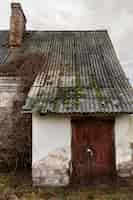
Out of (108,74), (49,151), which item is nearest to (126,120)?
(108,74)

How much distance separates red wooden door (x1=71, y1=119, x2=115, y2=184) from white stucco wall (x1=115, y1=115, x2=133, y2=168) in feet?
0.56

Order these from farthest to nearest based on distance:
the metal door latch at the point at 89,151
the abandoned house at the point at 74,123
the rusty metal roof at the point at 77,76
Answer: the metal door latch at the point at 89,151, the abandoned house at the point at 74,123, the rusty metal roof at the point at 77,76

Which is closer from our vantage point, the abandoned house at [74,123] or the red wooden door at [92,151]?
the abandoned house at [74,123]

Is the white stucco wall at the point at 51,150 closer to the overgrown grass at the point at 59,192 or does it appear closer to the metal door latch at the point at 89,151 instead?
the overgrown grass at the point at 59,192

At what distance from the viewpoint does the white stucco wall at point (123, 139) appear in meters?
6.82

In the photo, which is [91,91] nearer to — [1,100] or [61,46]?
[1,100]

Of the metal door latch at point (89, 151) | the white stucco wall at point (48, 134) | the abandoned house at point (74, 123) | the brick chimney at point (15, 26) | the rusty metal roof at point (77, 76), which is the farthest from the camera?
the brick chimney at point (15, 26)

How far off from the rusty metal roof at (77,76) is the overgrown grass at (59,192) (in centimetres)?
234

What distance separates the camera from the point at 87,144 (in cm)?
698

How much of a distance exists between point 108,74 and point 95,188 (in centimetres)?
421

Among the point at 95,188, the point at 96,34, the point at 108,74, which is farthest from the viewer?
the point at 96,34

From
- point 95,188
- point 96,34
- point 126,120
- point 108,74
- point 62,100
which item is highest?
point 96,34

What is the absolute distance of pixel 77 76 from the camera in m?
8.10

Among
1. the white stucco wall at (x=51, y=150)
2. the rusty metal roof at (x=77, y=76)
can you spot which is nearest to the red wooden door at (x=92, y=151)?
the white stucco wall at (x=51, y=150)
